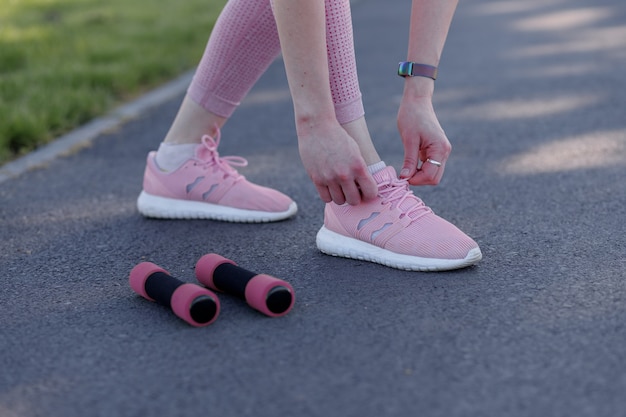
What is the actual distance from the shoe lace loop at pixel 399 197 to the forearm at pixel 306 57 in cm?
25

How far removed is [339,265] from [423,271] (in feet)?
0.66

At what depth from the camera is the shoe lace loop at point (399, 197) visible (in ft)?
6.83

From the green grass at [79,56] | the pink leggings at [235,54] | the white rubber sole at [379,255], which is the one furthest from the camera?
the green grass at [79,56]

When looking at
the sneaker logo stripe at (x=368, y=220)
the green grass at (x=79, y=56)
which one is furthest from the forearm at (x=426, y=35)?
the green grass at (x=79, y=56)

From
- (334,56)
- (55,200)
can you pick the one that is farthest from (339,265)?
(55,200)

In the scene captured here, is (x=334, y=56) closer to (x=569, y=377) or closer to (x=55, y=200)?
(x=569, y=377)

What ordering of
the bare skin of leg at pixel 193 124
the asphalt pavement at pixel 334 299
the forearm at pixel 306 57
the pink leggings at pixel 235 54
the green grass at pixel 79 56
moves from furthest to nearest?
the green grass at pixel 79 56 < the bare skin of leg at pixel 193 124 < the pink leggings at pixel 235 54 < the forearm at pixel 306 57 < the asphalt pavement at pixel 334 299

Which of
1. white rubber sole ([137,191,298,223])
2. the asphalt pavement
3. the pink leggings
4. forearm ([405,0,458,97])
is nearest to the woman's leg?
the pink leggings

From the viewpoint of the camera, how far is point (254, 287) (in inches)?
69.2

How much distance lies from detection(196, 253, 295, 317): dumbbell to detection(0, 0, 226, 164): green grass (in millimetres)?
1684

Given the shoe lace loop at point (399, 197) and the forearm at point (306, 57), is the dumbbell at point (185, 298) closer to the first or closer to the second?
the forearm at point (306, 57)

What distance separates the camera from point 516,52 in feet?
17.1

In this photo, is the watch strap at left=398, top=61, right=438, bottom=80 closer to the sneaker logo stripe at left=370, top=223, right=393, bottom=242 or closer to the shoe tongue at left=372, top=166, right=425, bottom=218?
the shoe tongue at left=372, top=166, right=425, bottom=218

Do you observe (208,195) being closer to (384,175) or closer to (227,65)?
(227,65)
